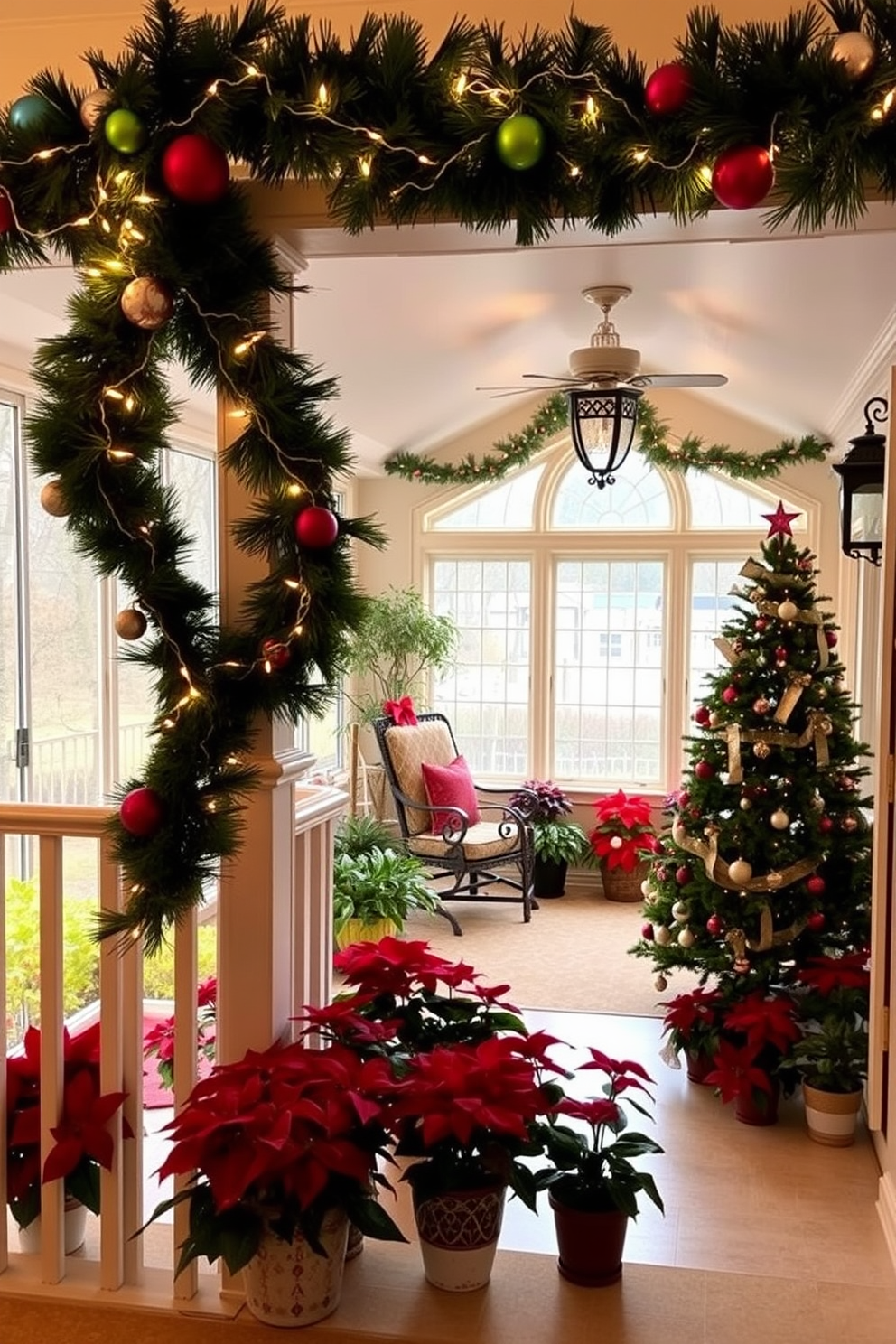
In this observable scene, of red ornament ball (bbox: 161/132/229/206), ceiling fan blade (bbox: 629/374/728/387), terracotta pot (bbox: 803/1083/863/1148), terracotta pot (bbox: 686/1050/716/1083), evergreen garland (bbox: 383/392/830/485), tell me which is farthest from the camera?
evergreen garland (bbox: 383/392/830/485)

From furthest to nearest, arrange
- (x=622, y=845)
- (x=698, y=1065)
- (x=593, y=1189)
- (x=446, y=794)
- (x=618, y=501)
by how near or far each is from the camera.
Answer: (x=618, y=501)
(x=622, y=845)
(x=446, y=794)
(x=698, y=1065)
(x=593, y=1189)

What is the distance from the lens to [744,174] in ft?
5.78

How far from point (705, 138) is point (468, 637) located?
557 cm

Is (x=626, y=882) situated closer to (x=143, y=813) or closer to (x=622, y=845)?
(x=622, y=845)

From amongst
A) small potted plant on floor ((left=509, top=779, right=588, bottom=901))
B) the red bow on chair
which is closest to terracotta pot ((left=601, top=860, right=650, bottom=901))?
small potted plant on floor ((left=509, top=779, right=588, bottom=901))

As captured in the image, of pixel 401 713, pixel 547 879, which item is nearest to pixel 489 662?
pixel 401 713

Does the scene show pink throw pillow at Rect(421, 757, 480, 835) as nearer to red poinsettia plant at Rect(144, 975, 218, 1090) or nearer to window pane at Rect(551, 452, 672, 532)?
window pane at Rect(551, 452, 672, 532)

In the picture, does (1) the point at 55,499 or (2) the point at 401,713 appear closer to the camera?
(1) the point at 55,499

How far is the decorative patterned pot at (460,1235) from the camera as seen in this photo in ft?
7.16

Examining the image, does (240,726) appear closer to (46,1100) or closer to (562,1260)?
(46,1100)

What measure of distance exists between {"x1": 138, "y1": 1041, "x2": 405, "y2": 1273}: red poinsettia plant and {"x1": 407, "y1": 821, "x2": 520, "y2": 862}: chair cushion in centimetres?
392

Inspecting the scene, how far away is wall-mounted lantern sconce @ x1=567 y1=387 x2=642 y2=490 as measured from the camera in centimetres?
457

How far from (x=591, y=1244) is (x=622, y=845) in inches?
168

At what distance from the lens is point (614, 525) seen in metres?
7.06
